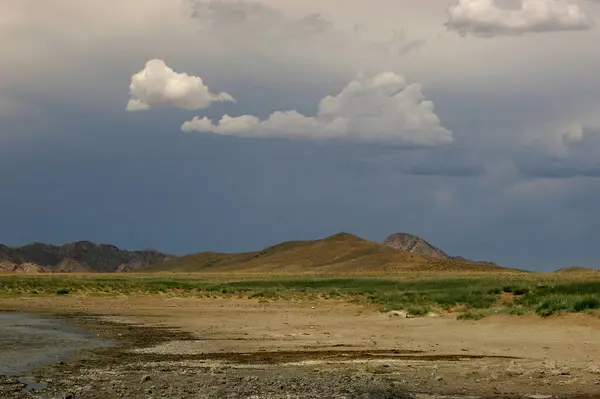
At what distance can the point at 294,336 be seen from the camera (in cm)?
3144

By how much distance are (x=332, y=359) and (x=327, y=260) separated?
142m

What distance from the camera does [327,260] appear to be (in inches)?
6501

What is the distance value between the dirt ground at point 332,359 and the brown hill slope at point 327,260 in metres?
101

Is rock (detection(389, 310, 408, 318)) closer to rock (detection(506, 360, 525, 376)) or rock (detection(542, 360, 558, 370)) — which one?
rock (detection(542, 360, 558, 370))

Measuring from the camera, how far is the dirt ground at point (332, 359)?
17.2 metres

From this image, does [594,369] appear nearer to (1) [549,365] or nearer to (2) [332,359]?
(1) [549,365]

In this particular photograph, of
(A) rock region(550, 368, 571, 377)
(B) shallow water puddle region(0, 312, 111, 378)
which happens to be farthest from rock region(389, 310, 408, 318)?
(A) rock region(550, 368, 571, 377)

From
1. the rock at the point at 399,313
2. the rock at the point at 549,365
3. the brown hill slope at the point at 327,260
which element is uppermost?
the brown hill slope at the point at 327,260

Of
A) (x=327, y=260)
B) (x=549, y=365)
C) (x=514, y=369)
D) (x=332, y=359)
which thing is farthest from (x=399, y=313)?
(x=327, y=260)

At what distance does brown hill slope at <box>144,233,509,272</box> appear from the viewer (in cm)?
14650

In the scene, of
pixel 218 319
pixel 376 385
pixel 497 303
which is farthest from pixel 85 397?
pixel 497 303

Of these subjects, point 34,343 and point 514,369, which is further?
point 34,343

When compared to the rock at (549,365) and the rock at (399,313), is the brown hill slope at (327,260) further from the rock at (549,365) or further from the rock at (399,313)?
the rock at (549,365)

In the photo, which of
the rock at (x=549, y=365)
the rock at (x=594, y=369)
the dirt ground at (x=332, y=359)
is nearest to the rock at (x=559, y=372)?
the dirt ground at (x=332, y=359)
